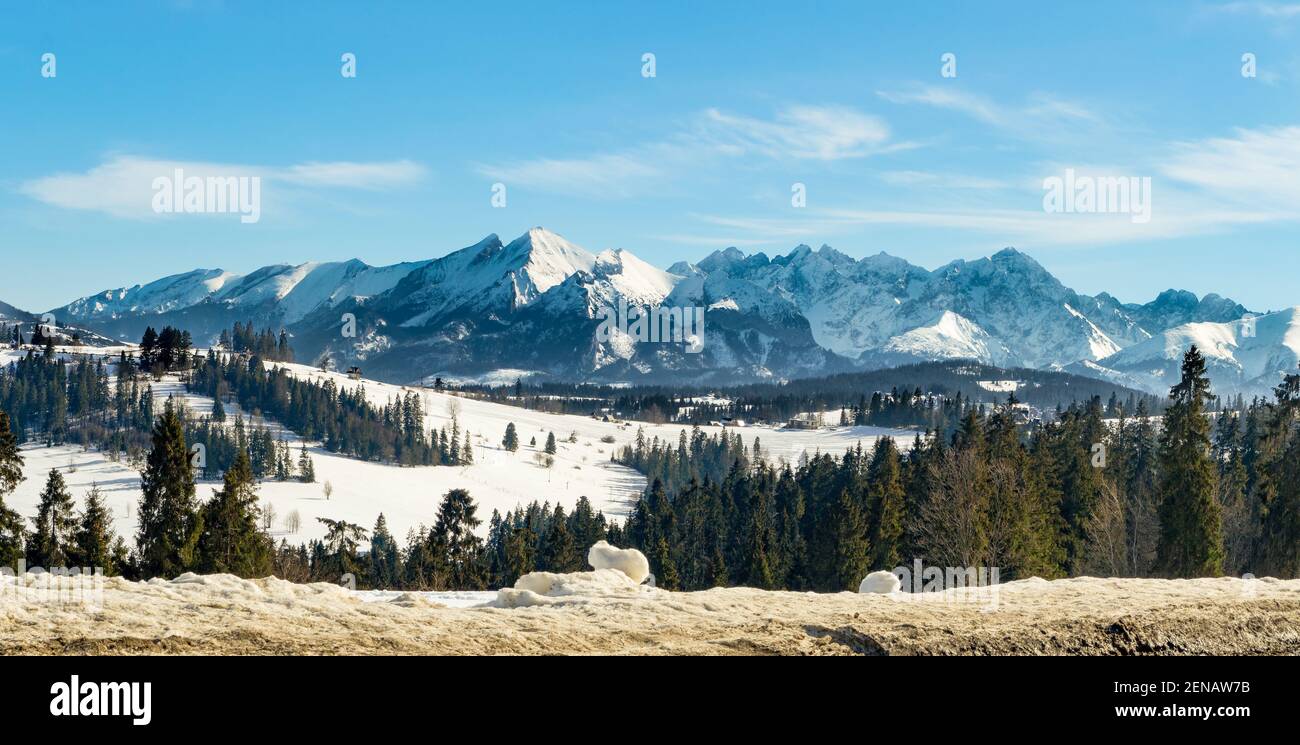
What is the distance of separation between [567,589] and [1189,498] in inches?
1779

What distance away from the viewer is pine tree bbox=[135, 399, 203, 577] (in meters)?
56.8

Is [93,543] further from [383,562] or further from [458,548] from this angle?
[383,562]

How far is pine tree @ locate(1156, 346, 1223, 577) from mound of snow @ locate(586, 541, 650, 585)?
125ft

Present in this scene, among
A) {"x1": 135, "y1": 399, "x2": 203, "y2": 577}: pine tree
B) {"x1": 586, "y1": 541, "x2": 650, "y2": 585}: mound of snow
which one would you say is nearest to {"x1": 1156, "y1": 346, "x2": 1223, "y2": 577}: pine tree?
{"x1": 586, "y1": 541, "x2": 650, "y2": 585}: mound of snow

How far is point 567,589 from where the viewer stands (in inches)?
1083

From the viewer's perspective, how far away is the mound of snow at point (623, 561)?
34.0 metres

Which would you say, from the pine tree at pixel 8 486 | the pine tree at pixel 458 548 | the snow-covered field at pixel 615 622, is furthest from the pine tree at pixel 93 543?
the snow-covered field at pixel 615 622

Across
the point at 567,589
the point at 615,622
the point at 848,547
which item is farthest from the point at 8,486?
the point at 848,547

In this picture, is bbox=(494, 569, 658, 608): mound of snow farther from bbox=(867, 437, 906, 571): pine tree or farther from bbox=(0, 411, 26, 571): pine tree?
bbox=(867, 437, 906, 571): pine tree

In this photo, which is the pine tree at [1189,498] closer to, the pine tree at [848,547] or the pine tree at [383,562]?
the pine tree at [848,547]
